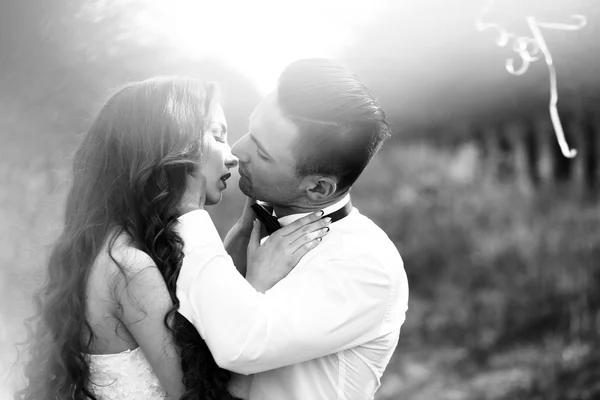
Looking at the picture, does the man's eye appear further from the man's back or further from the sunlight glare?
the sunlight glare

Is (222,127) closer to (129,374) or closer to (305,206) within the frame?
(305,206)

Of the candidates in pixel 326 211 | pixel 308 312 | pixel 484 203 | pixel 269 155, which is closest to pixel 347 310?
pixel 308 312

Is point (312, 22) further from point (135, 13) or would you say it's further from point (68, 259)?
point (68, 259)

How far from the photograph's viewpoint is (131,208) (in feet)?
6.28

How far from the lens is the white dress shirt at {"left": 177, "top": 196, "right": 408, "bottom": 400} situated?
1.65m

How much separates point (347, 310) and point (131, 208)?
2.19 ft

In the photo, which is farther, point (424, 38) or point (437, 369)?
point (437, 369)

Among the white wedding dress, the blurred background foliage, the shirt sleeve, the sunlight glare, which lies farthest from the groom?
the blurred background foliage

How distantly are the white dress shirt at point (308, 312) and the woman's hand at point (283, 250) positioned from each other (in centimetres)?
3

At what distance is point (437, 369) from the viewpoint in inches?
163

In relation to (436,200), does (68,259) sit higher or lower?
higher

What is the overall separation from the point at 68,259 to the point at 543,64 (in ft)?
9.97

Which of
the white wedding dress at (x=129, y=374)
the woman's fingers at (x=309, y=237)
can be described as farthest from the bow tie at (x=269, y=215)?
the white wedding dress at (x=129, y=374)

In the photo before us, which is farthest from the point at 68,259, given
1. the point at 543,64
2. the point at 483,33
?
the point at 543,64
